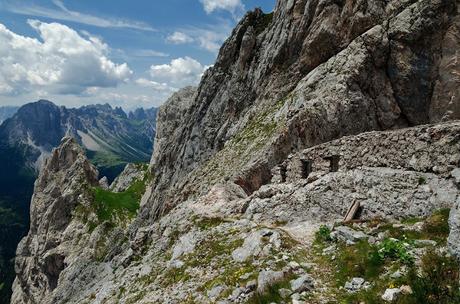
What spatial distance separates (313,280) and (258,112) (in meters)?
37.3

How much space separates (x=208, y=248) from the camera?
20.7 metres

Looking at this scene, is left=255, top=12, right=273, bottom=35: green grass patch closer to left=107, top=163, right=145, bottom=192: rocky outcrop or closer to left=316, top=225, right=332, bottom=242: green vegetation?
left=316, top=225, right=332, bottom=242: green vegetation

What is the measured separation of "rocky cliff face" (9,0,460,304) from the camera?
1538 cm

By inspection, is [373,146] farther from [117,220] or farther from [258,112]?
[117,220]

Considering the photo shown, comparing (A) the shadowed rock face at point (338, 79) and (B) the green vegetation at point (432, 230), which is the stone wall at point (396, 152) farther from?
(A) the shadowed rock face at point (338, 79)

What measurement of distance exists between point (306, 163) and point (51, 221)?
102 metres

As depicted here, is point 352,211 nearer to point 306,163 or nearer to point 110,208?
point 306,163

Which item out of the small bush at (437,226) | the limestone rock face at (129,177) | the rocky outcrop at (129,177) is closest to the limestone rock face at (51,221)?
the rocky outcrop at (129,177)

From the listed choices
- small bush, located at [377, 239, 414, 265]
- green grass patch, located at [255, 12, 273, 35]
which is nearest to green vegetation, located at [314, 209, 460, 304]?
small bush, located at [377, 239, 414, 265]

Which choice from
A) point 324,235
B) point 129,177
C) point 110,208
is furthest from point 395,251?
point 129,177

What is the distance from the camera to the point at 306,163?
26031 millimetres

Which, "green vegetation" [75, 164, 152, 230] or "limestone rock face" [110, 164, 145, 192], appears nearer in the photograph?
"green vegetation" [75, 164, 152, 230]

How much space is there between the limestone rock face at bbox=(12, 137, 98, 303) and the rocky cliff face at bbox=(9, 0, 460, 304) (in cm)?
4294

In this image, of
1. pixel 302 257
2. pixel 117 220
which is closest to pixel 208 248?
pixel 302 257
